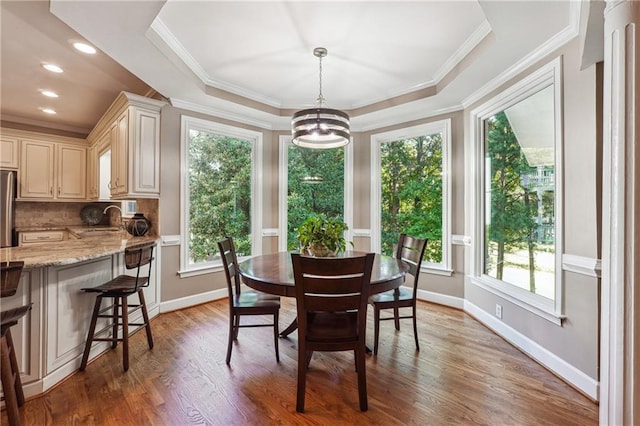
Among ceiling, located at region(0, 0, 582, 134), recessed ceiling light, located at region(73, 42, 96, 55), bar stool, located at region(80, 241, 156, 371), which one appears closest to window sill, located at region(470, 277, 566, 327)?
ceiling, located at region(0, 0, 582, 134)

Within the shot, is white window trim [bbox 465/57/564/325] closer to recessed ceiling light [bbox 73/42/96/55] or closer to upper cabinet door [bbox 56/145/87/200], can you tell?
recessed ceiling light [bbox 73/42/96/55]

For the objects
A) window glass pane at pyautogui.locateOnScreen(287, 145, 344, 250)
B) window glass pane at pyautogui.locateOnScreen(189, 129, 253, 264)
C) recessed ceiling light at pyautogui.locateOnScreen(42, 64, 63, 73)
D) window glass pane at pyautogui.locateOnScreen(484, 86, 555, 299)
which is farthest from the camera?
window glass pane at pyautogui.locateOnScreen(287, 145, 344, 250)

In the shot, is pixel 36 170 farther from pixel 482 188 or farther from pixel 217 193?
pixel 482 188

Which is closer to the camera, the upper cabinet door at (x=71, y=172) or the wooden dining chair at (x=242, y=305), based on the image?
the wooden dining chair at (x=242, y=305)

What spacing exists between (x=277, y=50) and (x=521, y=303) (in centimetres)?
319

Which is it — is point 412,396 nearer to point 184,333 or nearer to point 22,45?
point 184,333

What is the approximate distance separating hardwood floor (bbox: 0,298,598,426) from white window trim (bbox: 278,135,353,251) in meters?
1.90

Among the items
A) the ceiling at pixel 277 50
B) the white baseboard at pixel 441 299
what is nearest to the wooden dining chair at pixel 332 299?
the ceiling at pixel 277 50

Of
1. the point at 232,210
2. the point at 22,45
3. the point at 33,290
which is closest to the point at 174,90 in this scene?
the point at 22,45

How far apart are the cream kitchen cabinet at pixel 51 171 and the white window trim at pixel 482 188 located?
614 cm

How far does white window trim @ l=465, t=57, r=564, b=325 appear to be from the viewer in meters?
2.26

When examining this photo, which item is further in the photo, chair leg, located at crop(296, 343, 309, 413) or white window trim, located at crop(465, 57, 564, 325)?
white window trim, located at crop(465, 57, 564, 325)

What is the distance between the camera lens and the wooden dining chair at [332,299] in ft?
5.62

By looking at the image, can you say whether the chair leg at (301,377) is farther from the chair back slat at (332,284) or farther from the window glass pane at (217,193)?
the window glass pane at (217,193)
